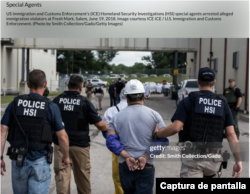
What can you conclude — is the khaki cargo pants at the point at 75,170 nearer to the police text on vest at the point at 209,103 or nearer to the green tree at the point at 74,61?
the police text on vest at the point at 209,103

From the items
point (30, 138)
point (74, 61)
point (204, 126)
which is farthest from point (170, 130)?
point (74, 61)

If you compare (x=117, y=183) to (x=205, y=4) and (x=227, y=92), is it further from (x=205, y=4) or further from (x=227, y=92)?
(x=227, y=92)

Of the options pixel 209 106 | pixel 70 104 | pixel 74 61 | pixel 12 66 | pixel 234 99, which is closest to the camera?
pixel 209 106

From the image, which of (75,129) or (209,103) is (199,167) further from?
(75,129)

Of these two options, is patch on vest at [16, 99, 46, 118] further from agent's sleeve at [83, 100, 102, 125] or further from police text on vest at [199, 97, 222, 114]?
police text on vest at [199, 97, 222, 114]

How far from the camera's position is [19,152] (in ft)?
10.6

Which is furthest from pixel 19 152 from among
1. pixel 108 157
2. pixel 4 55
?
pixel 4 55

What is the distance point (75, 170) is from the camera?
4.42 meters

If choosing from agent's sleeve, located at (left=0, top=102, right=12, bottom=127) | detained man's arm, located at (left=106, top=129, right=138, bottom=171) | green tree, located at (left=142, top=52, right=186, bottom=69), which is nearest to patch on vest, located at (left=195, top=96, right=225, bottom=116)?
detained man's arm, located at (left=106, top=129, right=138, bottom=171)

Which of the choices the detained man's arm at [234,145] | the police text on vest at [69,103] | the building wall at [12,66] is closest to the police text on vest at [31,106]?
the police text on vest at [69,103]

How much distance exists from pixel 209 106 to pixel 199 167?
63 cm

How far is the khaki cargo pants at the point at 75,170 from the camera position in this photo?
13.9ft

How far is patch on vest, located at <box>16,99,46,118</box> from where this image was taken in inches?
130

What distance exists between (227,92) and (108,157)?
390 centimetres
